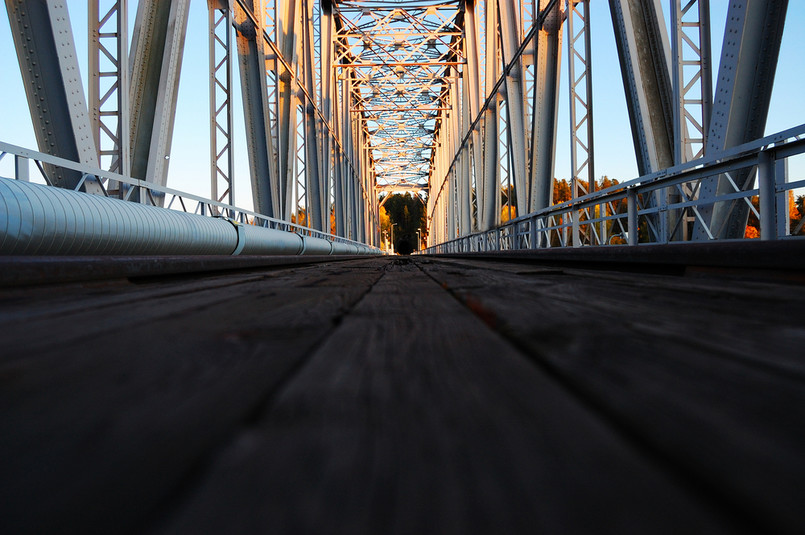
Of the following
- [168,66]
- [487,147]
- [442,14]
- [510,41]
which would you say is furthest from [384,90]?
[168,66]

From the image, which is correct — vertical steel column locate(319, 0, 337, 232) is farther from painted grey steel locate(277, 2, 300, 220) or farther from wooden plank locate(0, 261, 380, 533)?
wooden plank locate(0, 261, 380, 533)

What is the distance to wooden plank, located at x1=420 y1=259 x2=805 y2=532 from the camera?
0.97 feet

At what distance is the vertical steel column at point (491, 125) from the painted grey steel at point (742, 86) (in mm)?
11256

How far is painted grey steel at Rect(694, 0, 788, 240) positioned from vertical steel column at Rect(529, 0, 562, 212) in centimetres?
532

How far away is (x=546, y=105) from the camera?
32.5 ft

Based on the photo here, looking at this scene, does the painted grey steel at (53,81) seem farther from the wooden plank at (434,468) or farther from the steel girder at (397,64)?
the steel girder at (397,64)

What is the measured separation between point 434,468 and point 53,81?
5.50m

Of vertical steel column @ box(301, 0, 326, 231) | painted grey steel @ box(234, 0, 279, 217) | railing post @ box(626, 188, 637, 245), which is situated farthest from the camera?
vertical steel column @ box(301, 0, 326, 231)

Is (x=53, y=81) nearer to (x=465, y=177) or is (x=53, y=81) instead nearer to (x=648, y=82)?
(x=648, y=82)

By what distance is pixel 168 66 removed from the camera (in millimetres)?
6484

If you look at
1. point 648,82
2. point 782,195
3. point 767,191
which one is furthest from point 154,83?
point 782,195

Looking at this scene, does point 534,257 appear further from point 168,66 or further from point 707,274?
point 168,66

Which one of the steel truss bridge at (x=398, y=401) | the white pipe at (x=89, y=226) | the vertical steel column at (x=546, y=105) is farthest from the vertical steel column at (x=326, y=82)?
the steel truss bridge at (x=398, y=401)

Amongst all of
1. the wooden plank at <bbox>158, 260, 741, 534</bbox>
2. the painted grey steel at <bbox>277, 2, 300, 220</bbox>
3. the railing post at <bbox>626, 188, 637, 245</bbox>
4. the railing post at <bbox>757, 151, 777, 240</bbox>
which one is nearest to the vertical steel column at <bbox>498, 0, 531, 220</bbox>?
the painted grey steel at <bbox>277, 2, 300, 220</bbox>
